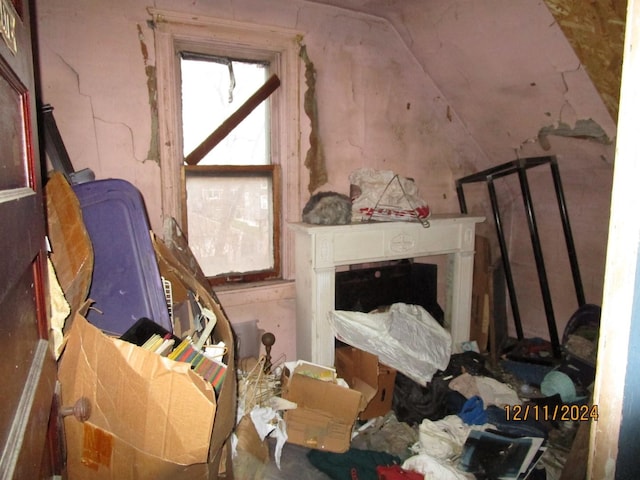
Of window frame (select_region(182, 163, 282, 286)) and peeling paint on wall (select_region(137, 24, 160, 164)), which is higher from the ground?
peeling paint on wall (select_region(137, 24, 160, 164))

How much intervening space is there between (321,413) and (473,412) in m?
0.87

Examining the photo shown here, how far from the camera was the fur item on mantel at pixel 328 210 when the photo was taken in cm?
250

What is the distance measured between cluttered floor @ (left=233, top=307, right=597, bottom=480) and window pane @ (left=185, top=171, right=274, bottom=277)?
43.2 inches

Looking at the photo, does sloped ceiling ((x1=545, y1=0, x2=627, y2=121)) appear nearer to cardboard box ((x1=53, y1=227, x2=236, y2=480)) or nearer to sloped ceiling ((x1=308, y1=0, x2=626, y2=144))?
sloped ceiling ((x1=308, y1=0, x2=626, y2=144))

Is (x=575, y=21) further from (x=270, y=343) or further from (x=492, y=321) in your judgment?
(x=270, y=343)

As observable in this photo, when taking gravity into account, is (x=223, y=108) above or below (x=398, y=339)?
above

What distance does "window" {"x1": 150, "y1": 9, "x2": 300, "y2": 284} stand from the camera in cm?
229

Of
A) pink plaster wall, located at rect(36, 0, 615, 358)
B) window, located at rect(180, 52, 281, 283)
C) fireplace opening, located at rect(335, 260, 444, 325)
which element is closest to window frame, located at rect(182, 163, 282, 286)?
window, located at rect(180, 52, 281, 283)

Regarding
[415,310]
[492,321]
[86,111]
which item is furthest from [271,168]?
[492,321]

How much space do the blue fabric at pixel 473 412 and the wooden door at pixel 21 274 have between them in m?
2.10

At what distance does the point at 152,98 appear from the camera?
222 cm

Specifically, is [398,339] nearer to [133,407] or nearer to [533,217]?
[533,217]

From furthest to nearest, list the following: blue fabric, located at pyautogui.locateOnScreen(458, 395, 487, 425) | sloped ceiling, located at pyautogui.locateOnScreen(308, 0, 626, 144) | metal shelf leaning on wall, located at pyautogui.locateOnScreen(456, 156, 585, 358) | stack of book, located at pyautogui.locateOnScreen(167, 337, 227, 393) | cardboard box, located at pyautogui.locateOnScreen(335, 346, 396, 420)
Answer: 1. metal shelf leaning on wall, located at pyautogui.locateOnScreen(456, 156, 585, 358)
2. cardboard box, located at pyautogui.locateOnScreen(335, 346, 396, 420)
3. blue fabric, located at pyautogui.locateOnScreen(458, 395, 487, 425)
4. sloped ceiling, located at pyautogui.locateOnScreen(308, 0, 626, 144)
5. stack of book, located at pyautogui.locateOnScreen(167, 337, 227, 393)

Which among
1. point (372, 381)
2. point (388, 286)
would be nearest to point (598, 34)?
point (388, 286)
